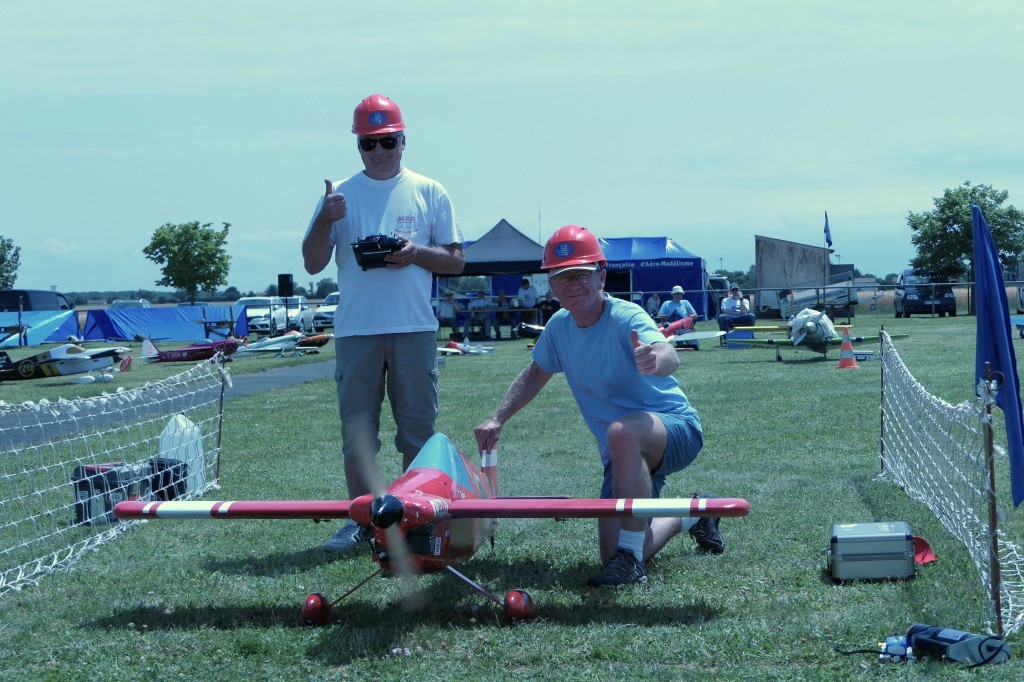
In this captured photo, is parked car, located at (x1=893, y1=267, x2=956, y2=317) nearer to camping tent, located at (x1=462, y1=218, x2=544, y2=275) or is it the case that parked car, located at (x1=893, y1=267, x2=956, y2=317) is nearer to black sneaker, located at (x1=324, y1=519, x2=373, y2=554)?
camping tent, located at (x1=462, y1=218, x2=544, y2=275)

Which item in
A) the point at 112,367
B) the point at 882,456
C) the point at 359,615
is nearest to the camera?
the point at 359,615

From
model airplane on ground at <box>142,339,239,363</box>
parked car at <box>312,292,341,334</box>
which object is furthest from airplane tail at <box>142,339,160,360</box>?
parked car at <box>312,292,341,334</box>

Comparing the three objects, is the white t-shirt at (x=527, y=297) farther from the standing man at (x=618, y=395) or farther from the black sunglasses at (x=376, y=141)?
the standing man at (x=618, y=395)

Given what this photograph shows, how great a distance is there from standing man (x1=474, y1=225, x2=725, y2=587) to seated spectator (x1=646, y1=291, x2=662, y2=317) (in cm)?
2628

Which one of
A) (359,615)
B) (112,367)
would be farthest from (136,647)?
(112,367)

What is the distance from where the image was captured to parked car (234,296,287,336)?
40.4 m

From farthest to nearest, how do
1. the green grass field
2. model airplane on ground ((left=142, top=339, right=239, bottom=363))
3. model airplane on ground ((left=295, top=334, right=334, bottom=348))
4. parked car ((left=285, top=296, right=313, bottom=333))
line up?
parked car ((left=285, top=296, right=313, bottom=333)), model airplane on ground ((left=295, top=334, right=334, bottom=348)), model airplane on ground ((left=142, top=339, right=239, bottom=363)), the green grass field

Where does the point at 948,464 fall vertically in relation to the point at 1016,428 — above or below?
below

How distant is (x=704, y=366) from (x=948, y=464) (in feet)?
43.0

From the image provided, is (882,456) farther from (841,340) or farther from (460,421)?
(841,340)

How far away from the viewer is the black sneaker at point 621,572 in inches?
178

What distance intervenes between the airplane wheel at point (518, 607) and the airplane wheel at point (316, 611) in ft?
2.30

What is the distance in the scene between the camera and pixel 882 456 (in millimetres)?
7094

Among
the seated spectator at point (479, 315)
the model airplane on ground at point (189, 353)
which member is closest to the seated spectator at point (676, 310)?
the seated spectator at point (479, 315)
